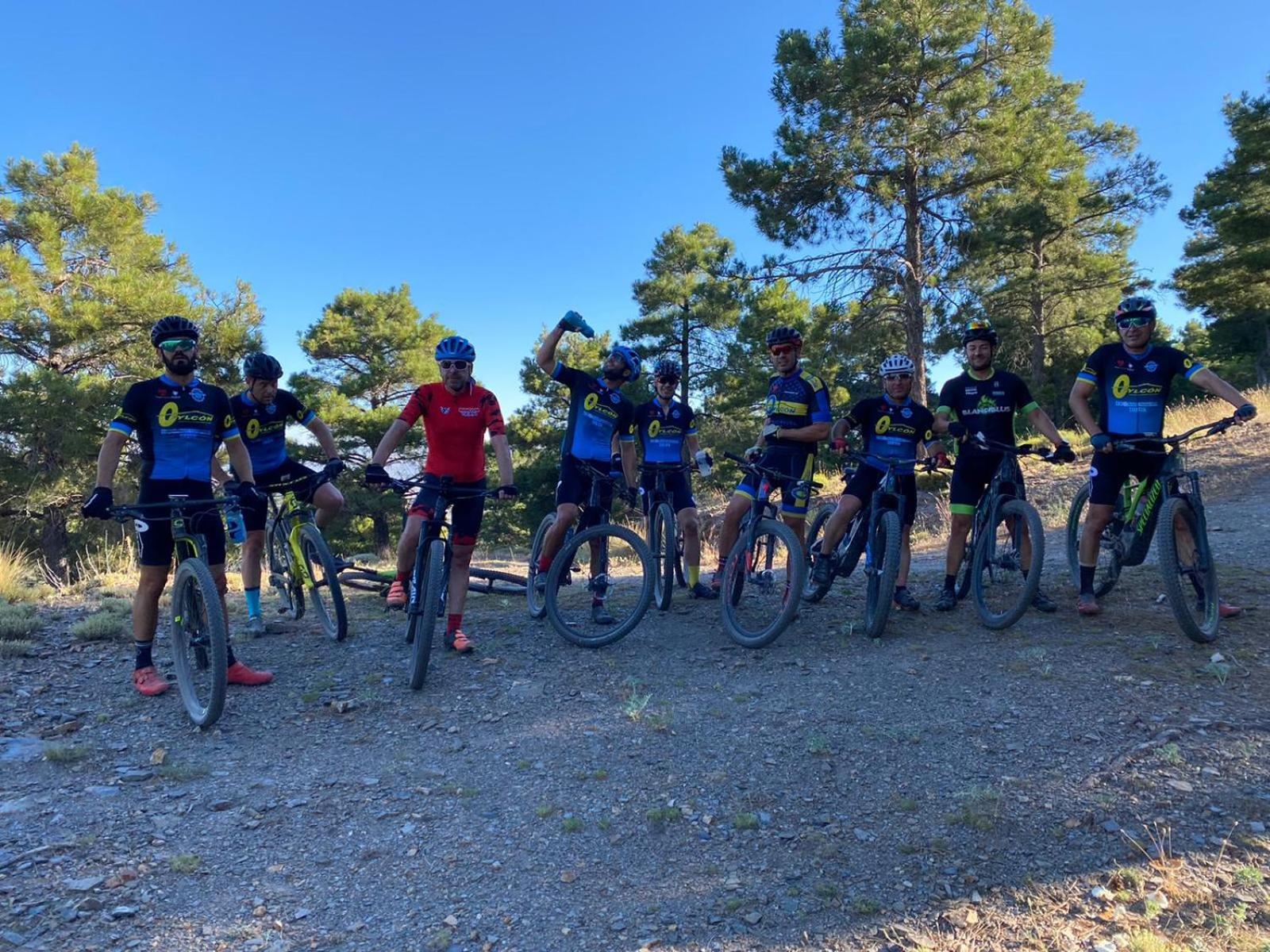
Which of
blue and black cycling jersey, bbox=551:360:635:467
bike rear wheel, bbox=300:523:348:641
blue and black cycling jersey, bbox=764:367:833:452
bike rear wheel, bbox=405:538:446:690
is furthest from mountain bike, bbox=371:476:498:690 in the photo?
blue and black cycling jersey, bbox=764:367:833:452

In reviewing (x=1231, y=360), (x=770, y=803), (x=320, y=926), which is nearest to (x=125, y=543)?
(x=320, y=926)

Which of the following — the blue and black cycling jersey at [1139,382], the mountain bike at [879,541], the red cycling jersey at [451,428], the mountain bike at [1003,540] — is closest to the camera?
the blue and black cycling jersey at [1139,382]

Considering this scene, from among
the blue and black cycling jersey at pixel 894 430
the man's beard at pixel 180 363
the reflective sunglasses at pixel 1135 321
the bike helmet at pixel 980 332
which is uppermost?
the bike helmet at pixel 980 332

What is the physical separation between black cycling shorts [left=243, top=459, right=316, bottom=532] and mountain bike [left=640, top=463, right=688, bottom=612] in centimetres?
289

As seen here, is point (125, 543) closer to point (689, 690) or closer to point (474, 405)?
point (474, 405)

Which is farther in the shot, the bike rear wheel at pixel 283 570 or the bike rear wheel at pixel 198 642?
the bike rear wheel at pixel 283 570

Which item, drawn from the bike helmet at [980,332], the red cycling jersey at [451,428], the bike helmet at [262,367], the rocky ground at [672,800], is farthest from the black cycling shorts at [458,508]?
the bike helmet at [980,332]

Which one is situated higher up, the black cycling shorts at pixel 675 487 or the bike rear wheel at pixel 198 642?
the black cycling shorts at pixel 675 487

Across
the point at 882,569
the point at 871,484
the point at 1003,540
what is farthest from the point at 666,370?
the point at 1003,540

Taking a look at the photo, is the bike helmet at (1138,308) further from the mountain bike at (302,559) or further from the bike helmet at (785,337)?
the mountain bike at (302,559)

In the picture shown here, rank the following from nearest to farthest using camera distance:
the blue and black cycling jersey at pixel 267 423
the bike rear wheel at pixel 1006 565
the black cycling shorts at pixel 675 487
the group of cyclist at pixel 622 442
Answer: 1. the group of cyclist at pixel 622 442
2. the bike rear wheel at pixel 1006 565
3. the blue and black cycling jersey at pixel 267 423
4. the black cycling shorts at pixel 675 487

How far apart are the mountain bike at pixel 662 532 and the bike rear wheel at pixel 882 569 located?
1603mm

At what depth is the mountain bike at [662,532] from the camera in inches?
231

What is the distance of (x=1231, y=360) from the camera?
37.6m
